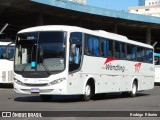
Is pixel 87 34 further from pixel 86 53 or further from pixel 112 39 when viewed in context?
pixel 112 39

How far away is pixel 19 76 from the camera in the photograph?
17.4m

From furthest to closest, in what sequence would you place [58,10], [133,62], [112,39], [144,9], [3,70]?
[144,9], [58,10], [3,70], [133,62], [112,39]

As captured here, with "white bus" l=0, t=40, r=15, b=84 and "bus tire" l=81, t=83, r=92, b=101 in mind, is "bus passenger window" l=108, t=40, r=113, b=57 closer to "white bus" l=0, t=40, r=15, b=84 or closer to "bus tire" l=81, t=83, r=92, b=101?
"bus tire" l=81, t=83, r=92, b=101

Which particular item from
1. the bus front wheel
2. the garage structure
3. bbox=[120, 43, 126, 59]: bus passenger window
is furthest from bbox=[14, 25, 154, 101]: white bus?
the garage structure

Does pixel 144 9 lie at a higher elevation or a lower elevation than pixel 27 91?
higher

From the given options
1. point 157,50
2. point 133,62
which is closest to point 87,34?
point 133,62

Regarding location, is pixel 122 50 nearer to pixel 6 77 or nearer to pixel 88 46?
pixel 88 46

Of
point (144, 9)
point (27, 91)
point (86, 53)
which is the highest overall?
point (144, 9)

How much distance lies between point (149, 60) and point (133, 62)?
327 centimetres

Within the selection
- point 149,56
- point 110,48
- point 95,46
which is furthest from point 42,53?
point 149,56

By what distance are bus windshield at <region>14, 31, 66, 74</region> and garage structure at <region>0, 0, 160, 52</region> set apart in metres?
20.8

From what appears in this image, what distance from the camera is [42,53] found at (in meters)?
17.3

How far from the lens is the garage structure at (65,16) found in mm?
41359

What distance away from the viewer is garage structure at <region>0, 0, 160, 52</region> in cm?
4136
